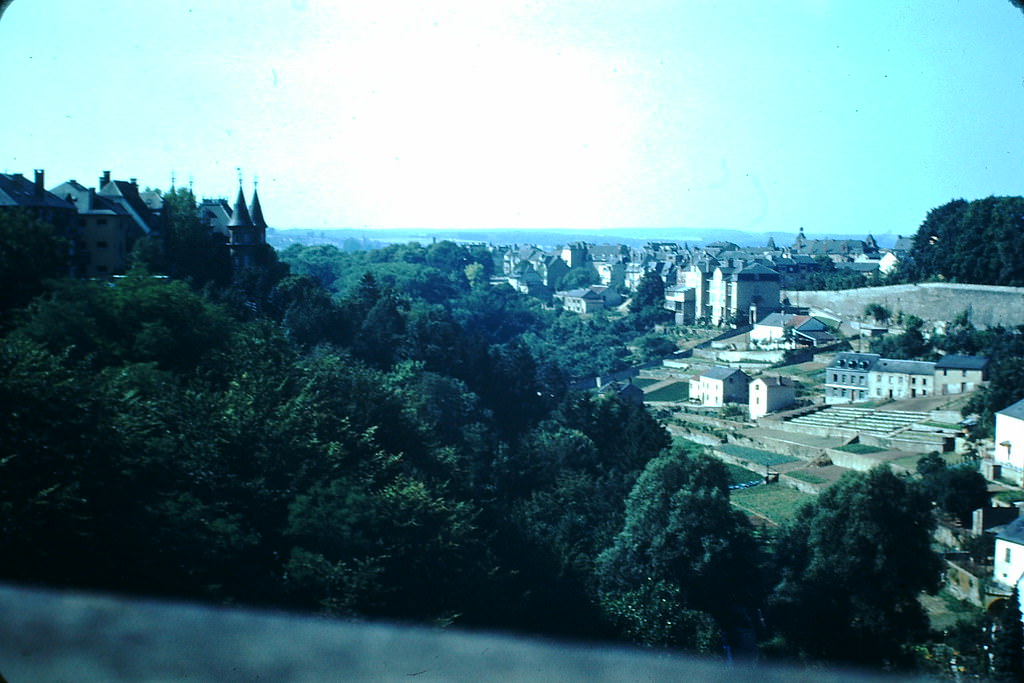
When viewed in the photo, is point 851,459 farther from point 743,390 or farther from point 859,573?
point 859,573

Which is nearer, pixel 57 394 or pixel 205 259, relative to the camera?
pixel 57 394

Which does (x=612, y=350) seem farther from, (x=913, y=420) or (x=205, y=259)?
(x=205, y=259)

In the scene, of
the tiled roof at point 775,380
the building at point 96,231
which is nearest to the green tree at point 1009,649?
the building at point 96,231

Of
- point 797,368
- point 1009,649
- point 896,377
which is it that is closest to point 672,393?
point 797,368

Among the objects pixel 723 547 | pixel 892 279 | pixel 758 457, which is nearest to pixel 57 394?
pixel 723 547

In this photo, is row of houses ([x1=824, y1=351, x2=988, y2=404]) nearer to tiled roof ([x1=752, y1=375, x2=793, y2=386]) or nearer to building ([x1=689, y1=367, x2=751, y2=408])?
tiled roof ([x1=752, y1=375, x2=793, y2=386])

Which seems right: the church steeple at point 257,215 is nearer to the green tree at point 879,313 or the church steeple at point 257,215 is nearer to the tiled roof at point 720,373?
the tiled roof at point 720,373
